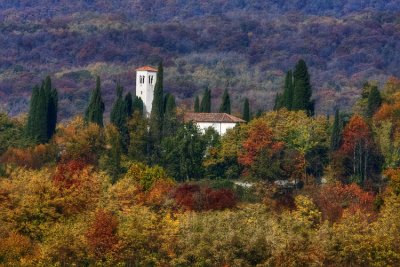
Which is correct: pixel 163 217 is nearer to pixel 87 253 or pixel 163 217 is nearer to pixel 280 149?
pixel 87 253

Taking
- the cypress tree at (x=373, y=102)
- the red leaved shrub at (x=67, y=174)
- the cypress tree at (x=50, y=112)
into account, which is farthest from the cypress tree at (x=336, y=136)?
the cypress tree at (x=50, y=112)

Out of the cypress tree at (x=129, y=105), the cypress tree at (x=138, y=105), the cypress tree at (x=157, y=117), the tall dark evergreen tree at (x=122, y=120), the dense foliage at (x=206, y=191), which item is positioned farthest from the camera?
the cypress tree at (x=138, y=105)

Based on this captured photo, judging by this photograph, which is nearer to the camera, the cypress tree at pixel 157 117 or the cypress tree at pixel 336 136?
the cypress tree at pixel 336 136

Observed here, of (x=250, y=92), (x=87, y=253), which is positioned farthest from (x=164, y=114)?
(x=250, y=92)

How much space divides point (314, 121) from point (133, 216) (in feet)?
81.6

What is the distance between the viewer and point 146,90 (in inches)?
3278

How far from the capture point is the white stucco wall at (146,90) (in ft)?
270

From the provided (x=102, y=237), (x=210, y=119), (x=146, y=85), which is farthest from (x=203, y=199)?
(x=146, y=85)

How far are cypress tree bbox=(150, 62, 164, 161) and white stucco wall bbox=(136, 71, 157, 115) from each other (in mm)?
3590

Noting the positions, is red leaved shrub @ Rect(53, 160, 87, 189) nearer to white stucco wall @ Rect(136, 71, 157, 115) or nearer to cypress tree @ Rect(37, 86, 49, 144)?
cypress tree @ Rect(37, 86, 49, 144)

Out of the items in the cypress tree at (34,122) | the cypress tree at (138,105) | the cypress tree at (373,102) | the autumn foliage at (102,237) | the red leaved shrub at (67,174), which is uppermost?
the cypress tree at (373,102)

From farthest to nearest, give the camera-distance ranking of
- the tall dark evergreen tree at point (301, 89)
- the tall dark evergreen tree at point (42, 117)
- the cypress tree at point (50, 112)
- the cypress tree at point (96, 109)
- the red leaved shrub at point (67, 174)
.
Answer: the cypress tree at point (96, 109) < the cypress tree at point (50, 112) < the tall dark evergreen tree at point (42, 117) < the tall dark evergreen tree at point (301, 89) < the red leaved shrub at point (67, 174)

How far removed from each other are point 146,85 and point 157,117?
30.9ft

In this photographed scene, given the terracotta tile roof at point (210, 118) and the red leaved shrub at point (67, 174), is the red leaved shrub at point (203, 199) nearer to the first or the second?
the red leaved shrub at point (67, 174)
